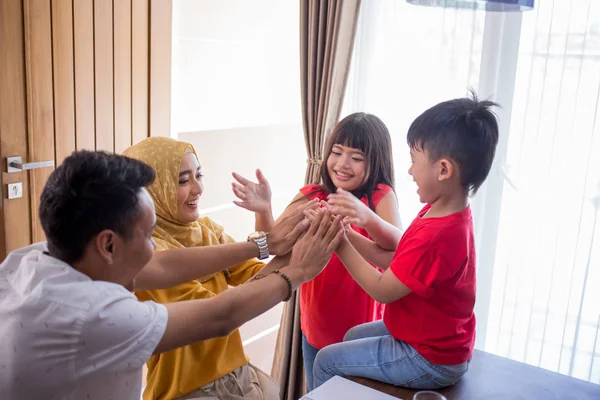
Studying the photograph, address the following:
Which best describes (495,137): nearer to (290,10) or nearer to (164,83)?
(164,83)

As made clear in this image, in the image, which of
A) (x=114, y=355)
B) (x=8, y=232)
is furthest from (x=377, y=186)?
(x=8, y=232)

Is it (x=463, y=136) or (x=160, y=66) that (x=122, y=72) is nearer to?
(x=160, y=66)

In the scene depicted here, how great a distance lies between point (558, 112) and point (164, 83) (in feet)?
5.48

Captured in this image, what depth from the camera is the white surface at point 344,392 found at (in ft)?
4.85

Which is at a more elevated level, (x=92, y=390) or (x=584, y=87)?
(x=584, y=87)

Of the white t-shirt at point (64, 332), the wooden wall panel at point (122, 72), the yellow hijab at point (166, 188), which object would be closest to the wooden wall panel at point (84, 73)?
the wooden wall panel at point (122, 72)

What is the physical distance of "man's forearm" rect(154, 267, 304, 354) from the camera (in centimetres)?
127

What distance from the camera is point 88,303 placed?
3.75 feet

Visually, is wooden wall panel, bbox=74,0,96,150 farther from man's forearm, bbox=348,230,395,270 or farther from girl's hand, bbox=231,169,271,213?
man's forearm, bbox=348,230,395,270

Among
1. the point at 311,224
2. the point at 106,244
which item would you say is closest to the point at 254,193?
the point at 311,224

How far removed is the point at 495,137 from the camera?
1.58 meters

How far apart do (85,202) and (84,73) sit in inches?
57.3

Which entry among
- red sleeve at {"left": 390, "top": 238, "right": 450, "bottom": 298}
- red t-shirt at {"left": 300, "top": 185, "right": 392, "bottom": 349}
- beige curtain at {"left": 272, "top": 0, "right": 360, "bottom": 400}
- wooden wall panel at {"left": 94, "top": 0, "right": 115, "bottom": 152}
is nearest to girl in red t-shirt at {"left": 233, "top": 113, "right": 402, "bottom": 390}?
red t-shirt at {"left": 300, "top": 185, "right": 392, "bottom": 349}

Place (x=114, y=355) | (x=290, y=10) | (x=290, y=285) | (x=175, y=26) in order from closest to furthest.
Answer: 1. (x=114, y=355)
2. (x=290, y=285)
3. (x=175, y=26)
4. (x=290, y=10)
